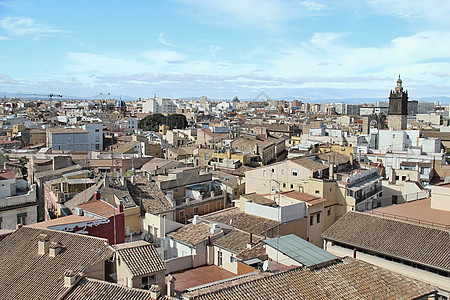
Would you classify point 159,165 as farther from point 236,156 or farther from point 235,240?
point 235,240

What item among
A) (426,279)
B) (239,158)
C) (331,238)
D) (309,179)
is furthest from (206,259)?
(239,158)

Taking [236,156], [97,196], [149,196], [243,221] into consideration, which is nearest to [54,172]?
[149,196]

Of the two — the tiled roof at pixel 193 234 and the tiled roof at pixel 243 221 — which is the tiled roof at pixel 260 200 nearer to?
the tiled roof at pixel 243 221

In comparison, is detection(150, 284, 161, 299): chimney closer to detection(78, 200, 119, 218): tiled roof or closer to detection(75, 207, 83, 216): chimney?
detection(78, 200, 119, 218): tiled roof

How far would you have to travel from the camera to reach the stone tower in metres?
56.8

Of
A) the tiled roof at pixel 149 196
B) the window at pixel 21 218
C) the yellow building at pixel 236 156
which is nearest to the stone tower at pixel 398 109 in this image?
the yellow building at pixel 236 156

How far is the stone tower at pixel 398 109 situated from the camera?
186ft

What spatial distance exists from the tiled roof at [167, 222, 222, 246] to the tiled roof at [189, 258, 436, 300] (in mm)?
4695

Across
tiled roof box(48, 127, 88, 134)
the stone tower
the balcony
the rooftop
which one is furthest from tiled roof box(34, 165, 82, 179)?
→ the stone tower

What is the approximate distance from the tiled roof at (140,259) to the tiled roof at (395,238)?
27.4 feet

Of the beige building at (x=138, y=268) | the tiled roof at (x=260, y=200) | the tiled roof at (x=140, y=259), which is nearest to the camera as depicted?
the beige building at (x=138, y=268)

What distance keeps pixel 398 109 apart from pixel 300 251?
49274mm

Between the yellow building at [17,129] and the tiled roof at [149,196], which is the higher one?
the yellow building at [17,129]

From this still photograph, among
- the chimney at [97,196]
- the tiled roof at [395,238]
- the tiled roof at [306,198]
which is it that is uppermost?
the chimney at [97,196]
